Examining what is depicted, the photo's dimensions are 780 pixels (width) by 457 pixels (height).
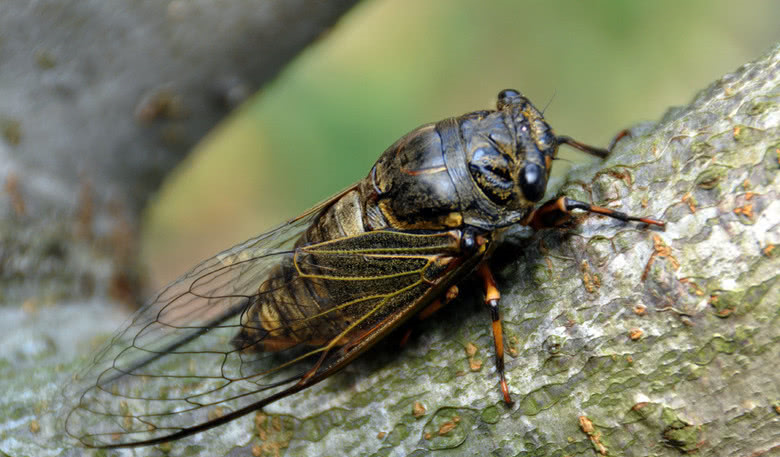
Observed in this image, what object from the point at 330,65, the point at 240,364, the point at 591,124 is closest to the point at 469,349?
the point at 240,364

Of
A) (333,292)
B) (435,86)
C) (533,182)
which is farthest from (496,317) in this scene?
(435,86)

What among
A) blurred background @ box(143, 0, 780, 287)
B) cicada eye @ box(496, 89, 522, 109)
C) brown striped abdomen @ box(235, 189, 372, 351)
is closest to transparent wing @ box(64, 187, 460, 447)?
brown striped abdomen @ box(235, 189, 372, 351)

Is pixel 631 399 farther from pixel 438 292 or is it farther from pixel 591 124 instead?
pixel 591 124

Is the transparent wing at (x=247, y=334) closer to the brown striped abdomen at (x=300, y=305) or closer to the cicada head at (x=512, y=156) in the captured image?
the brown striped abdomen at (x=300, y=305)

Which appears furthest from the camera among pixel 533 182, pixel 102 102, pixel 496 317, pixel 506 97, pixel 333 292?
pixel 102 102

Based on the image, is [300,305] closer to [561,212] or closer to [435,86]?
[561,212]

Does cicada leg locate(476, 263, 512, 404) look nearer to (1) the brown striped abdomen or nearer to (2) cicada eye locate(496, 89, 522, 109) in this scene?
(1) the brown striped abdomen
